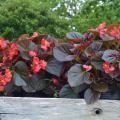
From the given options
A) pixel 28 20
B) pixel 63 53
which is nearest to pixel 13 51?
pixel 63 53

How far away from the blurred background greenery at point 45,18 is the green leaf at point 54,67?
4.07 m

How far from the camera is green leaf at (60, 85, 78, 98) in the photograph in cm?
232

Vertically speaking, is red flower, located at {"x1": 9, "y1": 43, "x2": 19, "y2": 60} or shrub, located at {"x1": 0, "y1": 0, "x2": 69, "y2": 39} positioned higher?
red flower, located at {"x1": 9, "y1": 43, "x2": 19, "y2": 60}

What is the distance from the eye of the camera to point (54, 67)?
2402 millimetres

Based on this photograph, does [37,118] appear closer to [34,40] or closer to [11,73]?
[11,73]

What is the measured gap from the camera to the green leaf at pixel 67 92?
7.63ft

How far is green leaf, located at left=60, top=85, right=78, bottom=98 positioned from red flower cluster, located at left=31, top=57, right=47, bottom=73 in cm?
17

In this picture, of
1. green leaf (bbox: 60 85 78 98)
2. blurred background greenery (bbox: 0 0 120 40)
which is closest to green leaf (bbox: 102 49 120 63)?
green leaf (bbox: 60 85 78 98)

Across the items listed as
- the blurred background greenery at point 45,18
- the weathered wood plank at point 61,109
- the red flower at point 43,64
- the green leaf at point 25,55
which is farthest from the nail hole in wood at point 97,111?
the blurred background greenery at point 45,18

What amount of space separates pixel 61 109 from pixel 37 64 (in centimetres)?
30

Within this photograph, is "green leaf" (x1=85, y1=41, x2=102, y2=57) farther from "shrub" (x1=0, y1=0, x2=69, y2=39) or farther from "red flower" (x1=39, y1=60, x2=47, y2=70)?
"shrub" (x1=0, y1=0, x2=69, y2=39)

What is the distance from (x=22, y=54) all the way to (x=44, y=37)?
0.67 ft

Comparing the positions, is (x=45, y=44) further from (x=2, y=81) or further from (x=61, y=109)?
(x=61, y=109)

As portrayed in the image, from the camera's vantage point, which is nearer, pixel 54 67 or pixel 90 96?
pixel 90 96
